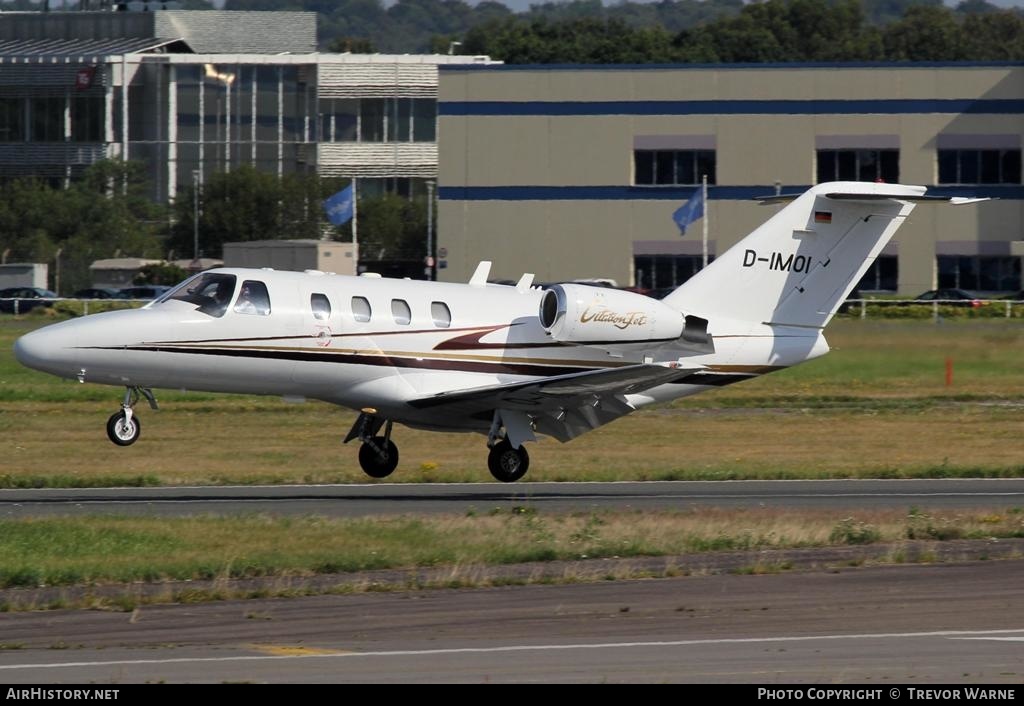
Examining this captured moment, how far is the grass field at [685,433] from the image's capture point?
2547 centimetres

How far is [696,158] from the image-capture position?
7156cm

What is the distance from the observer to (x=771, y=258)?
24047 millimetres

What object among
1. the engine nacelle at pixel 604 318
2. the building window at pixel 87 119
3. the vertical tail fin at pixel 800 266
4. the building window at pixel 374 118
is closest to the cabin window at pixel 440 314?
the engine nacelle at pixel 604 318

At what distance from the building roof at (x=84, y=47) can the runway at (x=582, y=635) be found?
89566mm

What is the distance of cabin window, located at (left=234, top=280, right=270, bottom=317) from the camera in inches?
844

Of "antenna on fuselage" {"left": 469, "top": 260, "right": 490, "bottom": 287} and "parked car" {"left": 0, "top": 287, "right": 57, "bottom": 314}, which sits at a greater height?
"parked car" {"left": 0, "top": 287, "right": 57, "bottom": 314}

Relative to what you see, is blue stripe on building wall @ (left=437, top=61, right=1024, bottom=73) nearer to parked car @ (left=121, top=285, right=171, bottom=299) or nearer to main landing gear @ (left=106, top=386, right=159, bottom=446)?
parked car @ (left=121, top=285, right=171, bottom=299)

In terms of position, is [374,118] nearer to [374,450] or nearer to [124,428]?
[374,450]

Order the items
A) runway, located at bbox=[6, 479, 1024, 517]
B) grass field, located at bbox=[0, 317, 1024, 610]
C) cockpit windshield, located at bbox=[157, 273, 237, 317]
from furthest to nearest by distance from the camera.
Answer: cockpit windshield, located at bbox=[157, 273, 237, 317] < runway, located at bbox=[6, 479, 1024, 517] < grass field, located at bbox=[0, 317, 1024, 610]

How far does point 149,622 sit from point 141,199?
84424mm

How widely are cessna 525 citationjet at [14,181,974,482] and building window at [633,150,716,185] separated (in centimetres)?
4793

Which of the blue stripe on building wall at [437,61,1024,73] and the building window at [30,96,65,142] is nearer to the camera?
the blue stripe on building wall at [437,61,1024,73]

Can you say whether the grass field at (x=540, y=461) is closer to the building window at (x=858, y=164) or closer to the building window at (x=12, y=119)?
the building window at (x=858, y=164)

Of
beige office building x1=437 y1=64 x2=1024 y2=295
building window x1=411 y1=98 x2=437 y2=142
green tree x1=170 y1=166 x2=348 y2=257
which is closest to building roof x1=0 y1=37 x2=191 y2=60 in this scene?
green tree x1=170 y1=166 x2=348 y2=257
